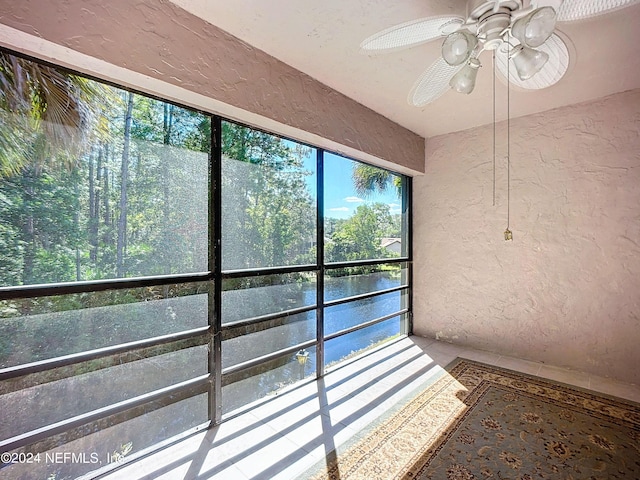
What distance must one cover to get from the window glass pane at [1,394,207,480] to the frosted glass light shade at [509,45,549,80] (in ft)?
8.50

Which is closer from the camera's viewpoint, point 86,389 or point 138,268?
point 86,389

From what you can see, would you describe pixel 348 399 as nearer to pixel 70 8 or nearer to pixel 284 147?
pixel 284 147

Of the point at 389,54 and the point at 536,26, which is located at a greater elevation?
the point at 389,54

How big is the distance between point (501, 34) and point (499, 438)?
222cm

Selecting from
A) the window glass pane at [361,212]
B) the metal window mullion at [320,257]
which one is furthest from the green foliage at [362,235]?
the metal window mullion at [320,257]

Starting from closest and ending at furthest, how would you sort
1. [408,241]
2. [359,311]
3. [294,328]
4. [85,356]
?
[85,356]
[294,328]
[359,311]
[408,241]

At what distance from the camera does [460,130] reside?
3.32m

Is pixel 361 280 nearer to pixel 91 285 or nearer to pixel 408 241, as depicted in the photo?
pixel 408 241

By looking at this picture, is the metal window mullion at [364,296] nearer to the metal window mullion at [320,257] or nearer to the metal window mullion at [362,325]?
the metal window mullion at [320,257]

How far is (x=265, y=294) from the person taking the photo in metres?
2.27

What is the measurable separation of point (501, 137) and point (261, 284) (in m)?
2.86

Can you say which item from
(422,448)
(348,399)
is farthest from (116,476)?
(422,448)

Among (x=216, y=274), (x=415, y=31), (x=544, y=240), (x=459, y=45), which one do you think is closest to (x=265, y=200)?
(x=216, y=274)

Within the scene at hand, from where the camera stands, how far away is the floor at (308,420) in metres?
1.58
